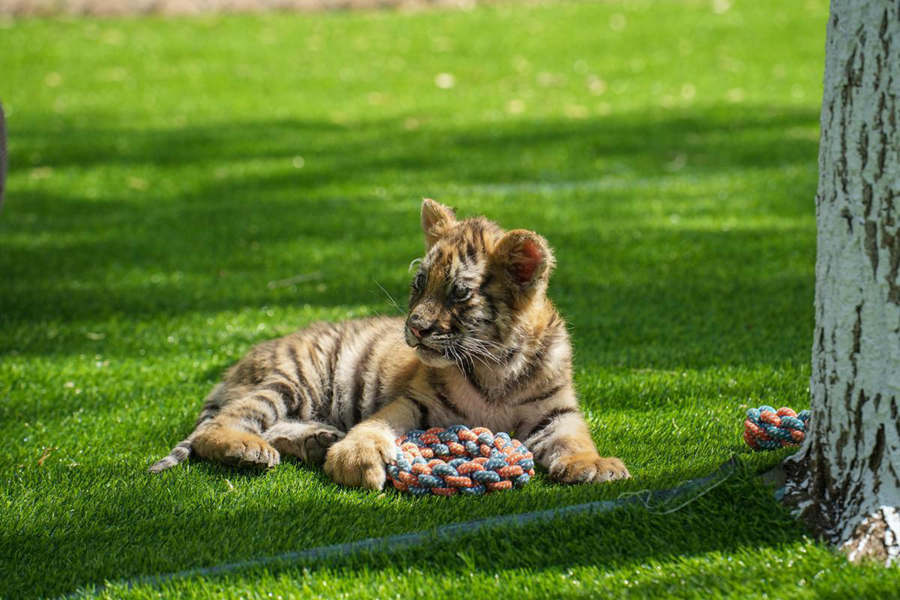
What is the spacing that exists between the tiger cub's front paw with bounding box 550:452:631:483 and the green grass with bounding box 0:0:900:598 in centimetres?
8

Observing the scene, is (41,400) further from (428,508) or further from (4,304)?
(428,508)

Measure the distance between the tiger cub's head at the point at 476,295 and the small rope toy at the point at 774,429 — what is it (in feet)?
3.23

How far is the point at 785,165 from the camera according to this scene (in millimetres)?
10391

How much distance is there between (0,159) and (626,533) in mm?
3491

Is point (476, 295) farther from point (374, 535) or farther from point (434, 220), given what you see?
point (374, 535)

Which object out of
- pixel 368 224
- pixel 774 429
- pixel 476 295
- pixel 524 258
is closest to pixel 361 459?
pixel 476 295

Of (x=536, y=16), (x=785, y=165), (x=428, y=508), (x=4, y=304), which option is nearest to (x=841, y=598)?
(x=428, y=508)

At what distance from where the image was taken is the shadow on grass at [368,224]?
681cm

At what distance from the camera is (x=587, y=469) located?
3.96 m

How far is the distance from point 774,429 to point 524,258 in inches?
46.5

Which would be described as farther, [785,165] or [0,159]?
[785,165]

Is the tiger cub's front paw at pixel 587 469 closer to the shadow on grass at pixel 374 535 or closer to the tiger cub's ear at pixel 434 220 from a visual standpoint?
the shadow on grass at pixel 374 535

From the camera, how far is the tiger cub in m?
4.18

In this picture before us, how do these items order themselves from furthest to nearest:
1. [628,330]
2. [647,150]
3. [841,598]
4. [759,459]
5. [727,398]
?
[647,150]
[628,330]
[727,398]
[759,459]
[841,598]
